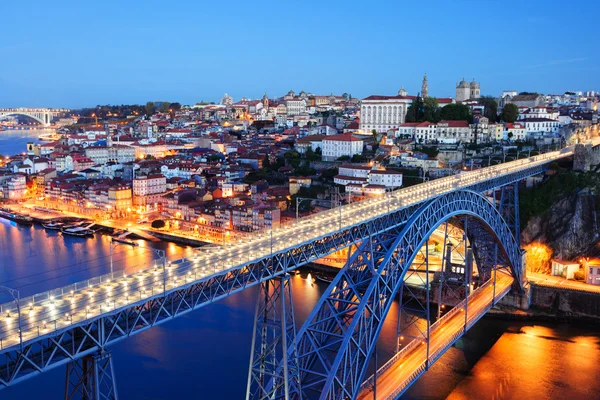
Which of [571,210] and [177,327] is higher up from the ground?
[571,210]

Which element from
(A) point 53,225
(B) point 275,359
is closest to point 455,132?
(A) point 53,225

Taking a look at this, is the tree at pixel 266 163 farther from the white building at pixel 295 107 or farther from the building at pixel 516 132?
the white building at pixel 295 107

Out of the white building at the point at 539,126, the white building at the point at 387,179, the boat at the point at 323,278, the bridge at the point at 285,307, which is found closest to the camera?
the bridge at the point at 285,307

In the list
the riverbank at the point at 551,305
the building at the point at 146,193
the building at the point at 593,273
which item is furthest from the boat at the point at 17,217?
the building at the point at 593,273

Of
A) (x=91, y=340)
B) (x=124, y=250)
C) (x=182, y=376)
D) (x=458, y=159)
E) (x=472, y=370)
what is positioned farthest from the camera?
(x=458, y=159)

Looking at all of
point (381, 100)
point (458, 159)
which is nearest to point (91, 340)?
point (458, 159)

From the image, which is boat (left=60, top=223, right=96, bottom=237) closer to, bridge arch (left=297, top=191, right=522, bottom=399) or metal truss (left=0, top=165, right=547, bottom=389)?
bridge arch (left=297, top=191, right=522, bottom=399)

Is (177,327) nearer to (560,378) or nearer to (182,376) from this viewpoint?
(182,376)
